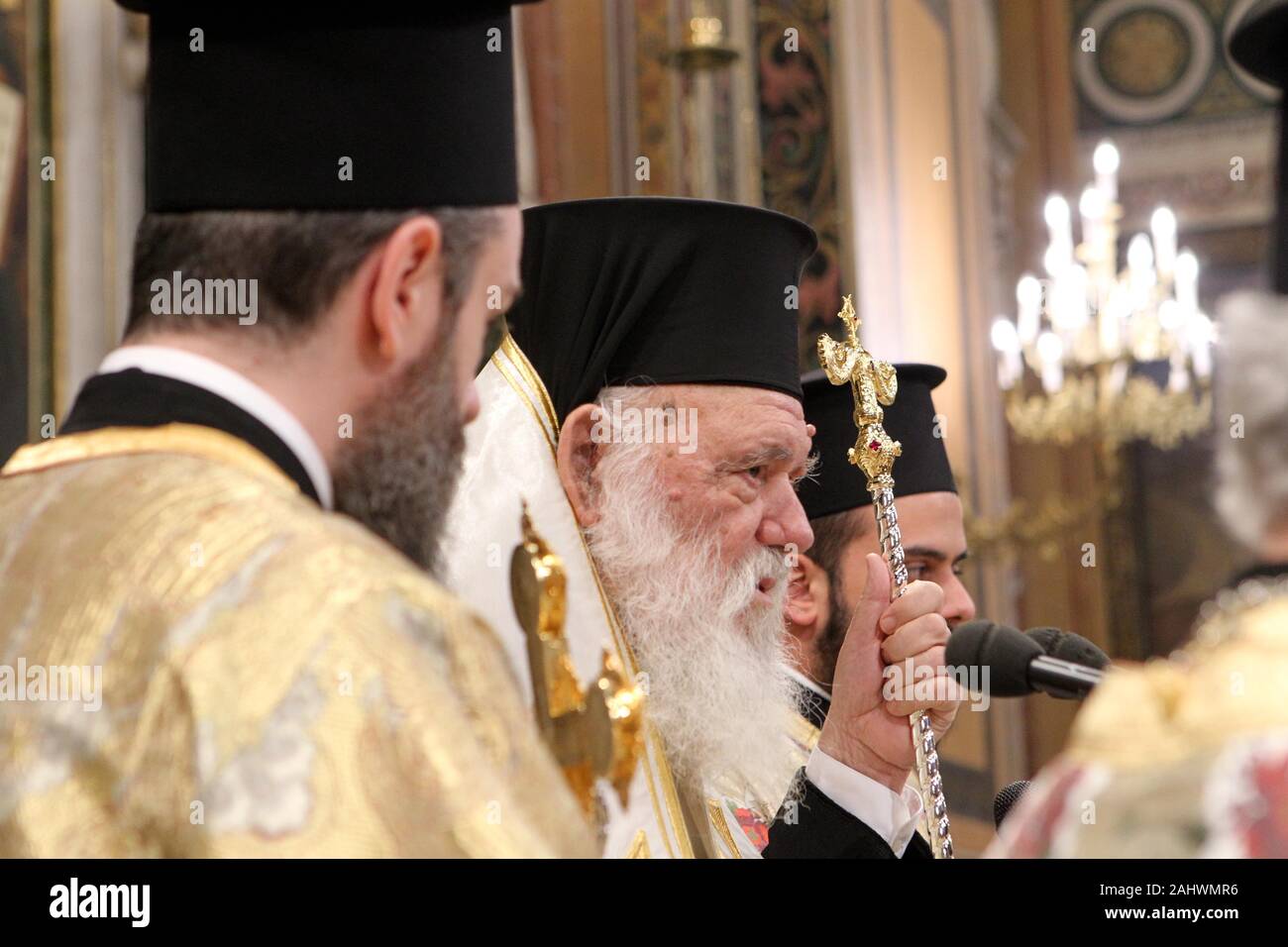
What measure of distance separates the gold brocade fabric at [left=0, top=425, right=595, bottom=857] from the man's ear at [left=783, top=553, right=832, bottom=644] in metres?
2.28

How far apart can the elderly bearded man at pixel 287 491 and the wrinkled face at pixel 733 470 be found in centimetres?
124

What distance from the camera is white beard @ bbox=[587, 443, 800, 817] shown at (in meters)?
2.87

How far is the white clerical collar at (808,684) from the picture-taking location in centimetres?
350

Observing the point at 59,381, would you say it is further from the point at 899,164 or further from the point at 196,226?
the point at 899,164

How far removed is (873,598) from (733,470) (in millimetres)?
413

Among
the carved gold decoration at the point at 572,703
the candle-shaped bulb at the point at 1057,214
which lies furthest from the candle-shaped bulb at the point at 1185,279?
the carved gold decoration at the point at 572,703

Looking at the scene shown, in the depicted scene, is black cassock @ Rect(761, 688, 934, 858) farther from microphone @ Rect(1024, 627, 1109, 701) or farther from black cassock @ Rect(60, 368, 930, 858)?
black cassock @ Rect(60, 368, 930, 858)

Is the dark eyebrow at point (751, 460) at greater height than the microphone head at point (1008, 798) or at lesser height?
greater

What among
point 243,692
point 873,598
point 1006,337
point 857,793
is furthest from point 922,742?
point 1006,337

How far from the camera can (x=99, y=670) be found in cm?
135

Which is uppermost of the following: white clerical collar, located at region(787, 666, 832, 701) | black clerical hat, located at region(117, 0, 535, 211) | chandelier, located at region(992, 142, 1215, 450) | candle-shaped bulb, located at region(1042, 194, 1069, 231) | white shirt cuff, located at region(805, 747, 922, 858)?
candle-shaped bulb, located at region(1042, 194, 1069, 231)

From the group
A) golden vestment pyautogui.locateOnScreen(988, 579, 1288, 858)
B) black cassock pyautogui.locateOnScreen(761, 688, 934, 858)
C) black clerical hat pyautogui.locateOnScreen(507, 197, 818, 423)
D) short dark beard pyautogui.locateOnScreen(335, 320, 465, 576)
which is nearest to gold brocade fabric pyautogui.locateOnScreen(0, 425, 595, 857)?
short dark beard pyautogui.locateOnScreen(335, 320, 465, 576)

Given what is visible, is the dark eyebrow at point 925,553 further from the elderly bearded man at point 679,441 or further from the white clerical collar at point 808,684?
the elderly bearded man at point 679,441

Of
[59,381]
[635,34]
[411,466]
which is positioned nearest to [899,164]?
[635,34]
